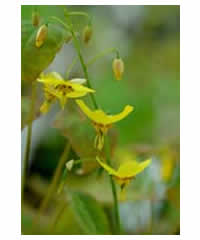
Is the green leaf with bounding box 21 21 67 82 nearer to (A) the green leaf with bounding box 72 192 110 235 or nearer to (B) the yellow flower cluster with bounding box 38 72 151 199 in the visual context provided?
(B) the yellow flower cluster with bounding box 38 72 151 199

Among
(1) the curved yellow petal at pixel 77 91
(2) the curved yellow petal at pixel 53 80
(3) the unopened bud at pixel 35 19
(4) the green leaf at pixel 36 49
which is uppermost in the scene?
(3) the unopened bud at pixel 35 19

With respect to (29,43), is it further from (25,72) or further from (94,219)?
(94,219)

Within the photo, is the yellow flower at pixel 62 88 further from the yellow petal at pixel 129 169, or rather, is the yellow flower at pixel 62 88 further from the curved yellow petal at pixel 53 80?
the yellow petal at pixel 129 169

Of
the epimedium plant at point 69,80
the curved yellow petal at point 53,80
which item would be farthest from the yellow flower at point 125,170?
the curved yellow petal at point 53,80

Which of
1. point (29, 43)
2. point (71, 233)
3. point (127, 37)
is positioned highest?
point (127, 37)

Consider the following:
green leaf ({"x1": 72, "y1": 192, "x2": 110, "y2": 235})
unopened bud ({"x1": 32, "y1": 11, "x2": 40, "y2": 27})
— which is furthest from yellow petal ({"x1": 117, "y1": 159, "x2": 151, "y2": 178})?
unopened bud ({"x1": 32, "y1": 11, "x2": 40, "y2": 27})
